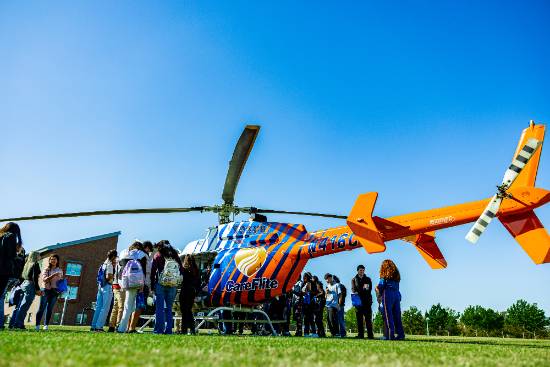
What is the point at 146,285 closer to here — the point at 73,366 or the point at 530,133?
the point at 73,366

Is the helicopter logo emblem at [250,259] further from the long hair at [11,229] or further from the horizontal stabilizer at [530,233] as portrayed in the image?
the horizontal stabilizer at [530,233]

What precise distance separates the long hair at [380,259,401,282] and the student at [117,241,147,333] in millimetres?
5585

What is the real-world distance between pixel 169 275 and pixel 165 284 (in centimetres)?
22

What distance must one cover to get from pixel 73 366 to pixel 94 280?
38945mm

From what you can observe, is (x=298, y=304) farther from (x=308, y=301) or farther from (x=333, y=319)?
(x=333, y=319)

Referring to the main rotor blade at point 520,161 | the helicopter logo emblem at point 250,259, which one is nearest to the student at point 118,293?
the helicopter logo emblem at point 250,259

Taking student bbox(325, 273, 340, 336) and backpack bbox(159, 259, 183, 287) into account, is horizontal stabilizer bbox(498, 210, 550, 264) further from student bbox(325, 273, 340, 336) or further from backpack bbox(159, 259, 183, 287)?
backpack bbox(159, 259, 183, 287)

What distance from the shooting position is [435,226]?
29.0ft

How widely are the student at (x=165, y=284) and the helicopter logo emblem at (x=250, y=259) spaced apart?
2.18 meters

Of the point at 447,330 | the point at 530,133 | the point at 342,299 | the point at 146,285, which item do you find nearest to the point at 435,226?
the point at 530,133

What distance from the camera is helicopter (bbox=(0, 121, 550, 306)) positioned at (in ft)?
26.2

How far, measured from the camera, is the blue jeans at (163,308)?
9047 mm

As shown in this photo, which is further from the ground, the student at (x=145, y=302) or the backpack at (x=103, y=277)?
the backpack at (x=103, y=277)

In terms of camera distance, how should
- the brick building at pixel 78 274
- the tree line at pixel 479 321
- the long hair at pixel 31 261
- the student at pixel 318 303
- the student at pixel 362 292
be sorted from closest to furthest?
the long hair at pixel 31 261
the student at pixel 362 292
the student at pixel 318 303
the brick building at pixel 78 274
the tree line at pixel 479 321
